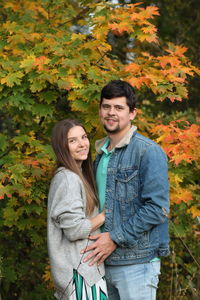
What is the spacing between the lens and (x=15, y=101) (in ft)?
14.1

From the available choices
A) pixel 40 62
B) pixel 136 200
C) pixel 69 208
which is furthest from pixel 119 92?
pixel 40 62

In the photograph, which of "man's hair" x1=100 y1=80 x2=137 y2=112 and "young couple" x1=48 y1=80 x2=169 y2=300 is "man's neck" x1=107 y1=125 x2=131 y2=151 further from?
"man's hair" x1=100 y1=80 x2=137 y2=112

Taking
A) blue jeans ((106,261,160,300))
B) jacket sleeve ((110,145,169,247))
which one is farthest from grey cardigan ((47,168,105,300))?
jacket sleeve ((110,145,169,247))

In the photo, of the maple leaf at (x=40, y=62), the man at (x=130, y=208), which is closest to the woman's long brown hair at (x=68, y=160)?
the man at (x=130, y=208)

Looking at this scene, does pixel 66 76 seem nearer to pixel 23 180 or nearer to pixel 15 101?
pixel 15 101

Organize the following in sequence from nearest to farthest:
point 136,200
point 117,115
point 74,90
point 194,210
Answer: point 136,200 < point 117,115 < point 74,90 < point 194,210

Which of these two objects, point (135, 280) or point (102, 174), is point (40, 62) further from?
point (135, 280)

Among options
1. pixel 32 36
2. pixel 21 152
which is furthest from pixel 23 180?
pixel 32 36

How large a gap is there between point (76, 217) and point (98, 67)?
2.04 m

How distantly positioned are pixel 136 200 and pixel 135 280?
1.79 ft

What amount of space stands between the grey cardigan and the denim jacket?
204 mm

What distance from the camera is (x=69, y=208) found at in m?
2.98

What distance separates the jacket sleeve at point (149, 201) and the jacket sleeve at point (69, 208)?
24cm

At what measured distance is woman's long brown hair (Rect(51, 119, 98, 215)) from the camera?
3.20 meters
